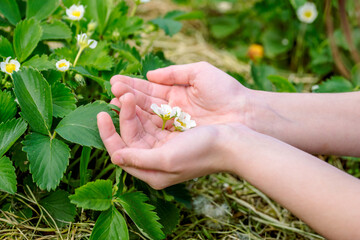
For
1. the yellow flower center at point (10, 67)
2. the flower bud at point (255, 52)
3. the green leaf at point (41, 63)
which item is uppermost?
the green leaf at point (41, 63)

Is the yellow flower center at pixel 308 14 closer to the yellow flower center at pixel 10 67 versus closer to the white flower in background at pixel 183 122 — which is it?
the white flower in background at pixel 183 122

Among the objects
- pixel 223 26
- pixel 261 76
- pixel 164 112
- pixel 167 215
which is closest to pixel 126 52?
pixel 164 112

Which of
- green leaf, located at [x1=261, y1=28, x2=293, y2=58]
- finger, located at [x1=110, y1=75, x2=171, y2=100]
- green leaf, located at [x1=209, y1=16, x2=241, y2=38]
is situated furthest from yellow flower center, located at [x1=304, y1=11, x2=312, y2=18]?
finger, located at [x1=110, y1=75, x2=171, y2=100]

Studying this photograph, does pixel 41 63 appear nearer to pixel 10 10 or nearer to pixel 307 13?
pixel 10 10

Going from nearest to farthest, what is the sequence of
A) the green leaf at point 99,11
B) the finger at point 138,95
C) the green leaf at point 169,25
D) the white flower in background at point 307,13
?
the finger at point 138,95
the green leaf at point 99,11
the green leaf at point 169,25
the white flower in background at point 307,13

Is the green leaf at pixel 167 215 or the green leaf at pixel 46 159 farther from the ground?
the green leaf at pixel 46 159

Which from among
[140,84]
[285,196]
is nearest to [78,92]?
[140,84]

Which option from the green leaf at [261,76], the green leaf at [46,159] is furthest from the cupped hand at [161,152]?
the green leaf at [261,76]

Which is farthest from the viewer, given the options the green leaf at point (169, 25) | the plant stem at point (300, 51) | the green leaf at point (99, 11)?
the plant stem at point (300, 51)

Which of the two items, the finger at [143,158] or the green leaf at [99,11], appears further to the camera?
the green leaf at [99,11]
